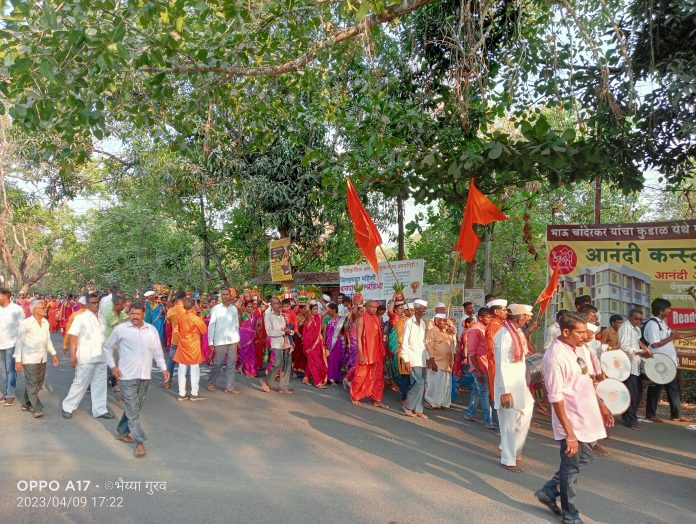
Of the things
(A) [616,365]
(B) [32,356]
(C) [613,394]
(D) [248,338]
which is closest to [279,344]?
(D) [248,338]

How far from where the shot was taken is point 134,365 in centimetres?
630

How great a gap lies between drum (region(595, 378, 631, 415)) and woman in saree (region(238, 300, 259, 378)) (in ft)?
25.3

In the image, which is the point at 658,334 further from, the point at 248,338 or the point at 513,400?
the point at 248,338

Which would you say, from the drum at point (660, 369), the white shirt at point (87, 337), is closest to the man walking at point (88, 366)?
the white shirt at point (87, 337)

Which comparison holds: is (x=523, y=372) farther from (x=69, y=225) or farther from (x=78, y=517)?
(x=69, y=225)

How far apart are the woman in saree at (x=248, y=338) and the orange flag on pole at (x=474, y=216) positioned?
4938 mm

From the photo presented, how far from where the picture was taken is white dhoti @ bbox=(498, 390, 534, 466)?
599cm

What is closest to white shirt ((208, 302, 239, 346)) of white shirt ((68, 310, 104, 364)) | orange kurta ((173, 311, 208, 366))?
orange kurta ((173, 311, 208, 366))

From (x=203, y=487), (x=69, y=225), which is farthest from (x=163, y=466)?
(x=69, y=225)

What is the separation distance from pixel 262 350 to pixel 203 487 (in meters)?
7.83

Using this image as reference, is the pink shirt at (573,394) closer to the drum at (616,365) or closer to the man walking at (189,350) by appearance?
the drum at (616,365)

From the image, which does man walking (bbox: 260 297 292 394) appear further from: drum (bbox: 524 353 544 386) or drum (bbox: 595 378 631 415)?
drum (bbox: 595 378 631 415)

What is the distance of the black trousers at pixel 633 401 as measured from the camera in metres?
8.22

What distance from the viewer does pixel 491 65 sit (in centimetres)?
1159
